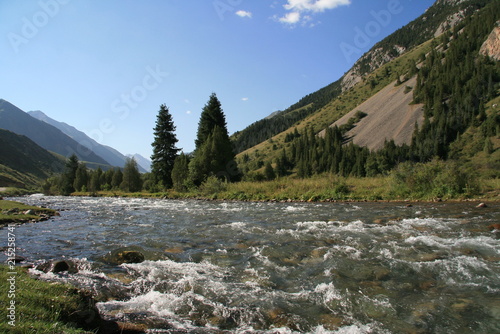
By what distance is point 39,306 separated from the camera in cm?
342

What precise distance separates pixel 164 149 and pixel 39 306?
47.6 m

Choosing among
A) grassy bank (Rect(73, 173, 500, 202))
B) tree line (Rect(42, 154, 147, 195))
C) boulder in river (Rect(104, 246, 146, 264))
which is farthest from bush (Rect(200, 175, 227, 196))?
tree line (Rect(42, 154, 147, 195))

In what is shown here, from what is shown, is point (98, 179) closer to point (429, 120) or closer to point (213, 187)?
point (213, 187)

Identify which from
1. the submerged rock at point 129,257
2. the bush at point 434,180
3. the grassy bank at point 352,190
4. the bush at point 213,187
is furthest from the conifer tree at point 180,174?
the submerged rock at point 129,257

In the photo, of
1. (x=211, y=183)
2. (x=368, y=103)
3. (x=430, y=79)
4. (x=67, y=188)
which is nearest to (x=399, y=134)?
(x=430, y=79)

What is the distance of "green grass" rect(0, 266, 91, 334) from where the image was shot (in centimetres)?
271

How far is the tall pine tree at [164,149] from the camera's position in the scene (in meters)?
47.7

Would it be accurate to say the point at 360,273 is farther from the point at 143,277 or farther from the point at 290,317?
the point at 143,277

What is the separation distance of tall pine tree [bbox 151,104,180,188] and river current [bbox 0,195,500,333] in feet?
124

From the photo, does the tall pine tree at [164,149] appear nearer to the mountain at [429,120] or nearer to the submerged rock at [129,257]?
the submerged rock at [129,257]

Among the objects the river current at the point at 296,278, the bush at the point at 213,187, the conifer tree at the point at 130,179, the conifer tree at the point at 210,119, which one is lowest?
the river current at the point at 296,278

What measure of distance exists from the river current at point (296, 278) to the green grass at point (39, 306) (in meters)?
0.77

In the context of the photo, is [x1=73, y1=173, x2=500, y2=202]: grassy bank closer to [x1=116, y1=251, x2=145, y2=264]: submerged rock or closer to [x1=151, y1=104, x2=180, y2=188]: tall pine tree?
[x1=151, y1=104, x2=180, y2=188]: tall pine tree

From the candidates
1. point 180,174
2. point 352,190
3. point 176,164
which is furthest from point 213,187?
point 352,190
